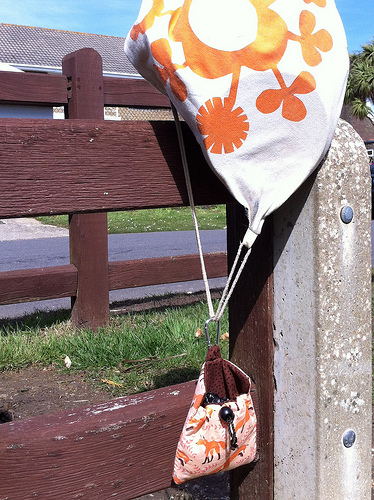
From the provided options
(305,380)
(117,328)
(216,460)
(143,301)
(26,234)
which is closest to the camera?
(216,460)

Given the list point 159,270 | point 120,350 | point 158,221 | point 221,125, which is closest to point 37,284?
point 120,350

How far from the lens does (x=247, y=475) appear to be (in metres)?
1.51

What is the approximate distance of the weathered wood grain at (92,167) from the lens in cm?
107

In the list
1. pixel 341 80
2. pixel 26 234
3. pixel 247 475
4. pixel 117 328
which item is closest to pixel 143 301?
pixel 117 328

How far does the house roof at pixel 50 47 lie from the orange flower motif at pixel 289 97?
24176 mm

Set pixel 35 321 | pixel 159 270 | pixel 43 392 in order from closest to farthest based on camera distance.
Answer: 1. pixel 43 392
2. pixel 35 321
3. pixel 159 270

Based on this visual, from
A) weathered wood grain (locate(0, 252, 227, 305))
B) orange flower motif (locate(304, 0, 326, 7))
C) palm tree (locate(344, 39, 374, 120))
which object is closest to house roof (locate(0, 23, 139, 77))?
palm tree (locate(344, 39, 374, 120))

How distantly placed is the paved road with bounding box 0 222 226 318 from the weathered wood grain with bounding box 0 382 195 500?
4.49 meters

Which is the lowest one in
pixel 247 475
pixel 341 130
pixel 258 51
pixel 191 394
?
pixel 247 475

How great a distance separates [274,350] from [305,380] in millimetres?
109

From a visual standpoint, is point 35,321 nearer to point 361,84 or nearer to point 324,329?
point 324,329

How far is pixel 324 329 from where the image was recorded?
132 cm

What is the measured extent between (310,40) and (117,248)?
8.09 meters

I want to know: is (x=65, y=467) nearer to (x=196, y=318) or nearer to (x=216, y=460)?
(x=216, y=460)
